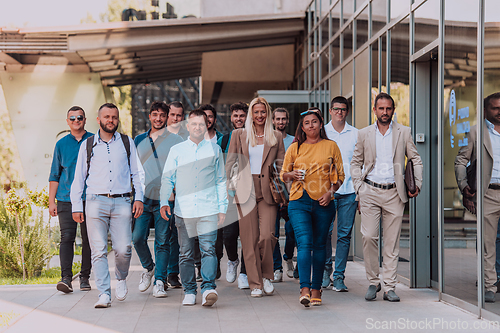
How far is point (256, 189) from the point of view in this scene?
5996 mm

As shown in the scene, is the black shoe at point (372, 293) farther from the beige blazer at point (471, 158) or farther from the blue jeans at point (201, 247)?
the blue jeans at point (201, 247)

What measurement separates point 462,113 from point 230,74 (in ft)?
43.8

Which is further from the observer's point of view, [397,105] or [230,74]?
[230,74]

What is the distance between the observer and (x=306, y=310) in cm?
534

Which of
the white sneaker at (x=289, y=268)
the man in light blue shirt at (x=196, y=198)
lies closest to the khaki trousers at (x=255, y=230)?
the man in light blue shirt at (x=196, y=198)

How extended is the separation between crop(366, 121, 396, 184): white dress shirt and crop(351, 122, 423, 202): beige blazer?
0.12 feet

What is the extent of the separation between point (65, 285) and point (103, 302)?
965 mm

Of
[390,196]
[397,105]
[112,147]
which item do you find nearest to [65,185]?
[112,147]

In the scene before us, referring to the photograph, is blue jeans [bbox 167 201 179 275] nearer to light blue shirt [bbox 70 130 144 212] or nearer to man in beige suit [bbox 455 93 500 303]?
light blue shirt [bbox 70 130 144 212]

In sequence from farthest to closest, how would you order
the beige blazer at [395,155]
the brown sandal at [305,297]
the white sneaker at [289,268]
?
the white sneaker at [289,268] < the beige blazer at [395,155] < the brown sandal at [305,297]

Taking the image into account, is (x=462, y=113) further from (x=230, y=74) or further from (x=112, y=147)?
(x=230, y=74)

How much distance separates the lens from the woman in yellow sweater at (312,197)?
17.7ft

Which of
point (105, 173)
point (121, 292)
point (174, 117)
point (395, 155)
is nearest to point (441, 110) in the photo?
point (395, 155)

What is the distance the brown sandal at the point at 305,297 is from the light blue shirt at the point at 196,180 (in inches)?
42.9
